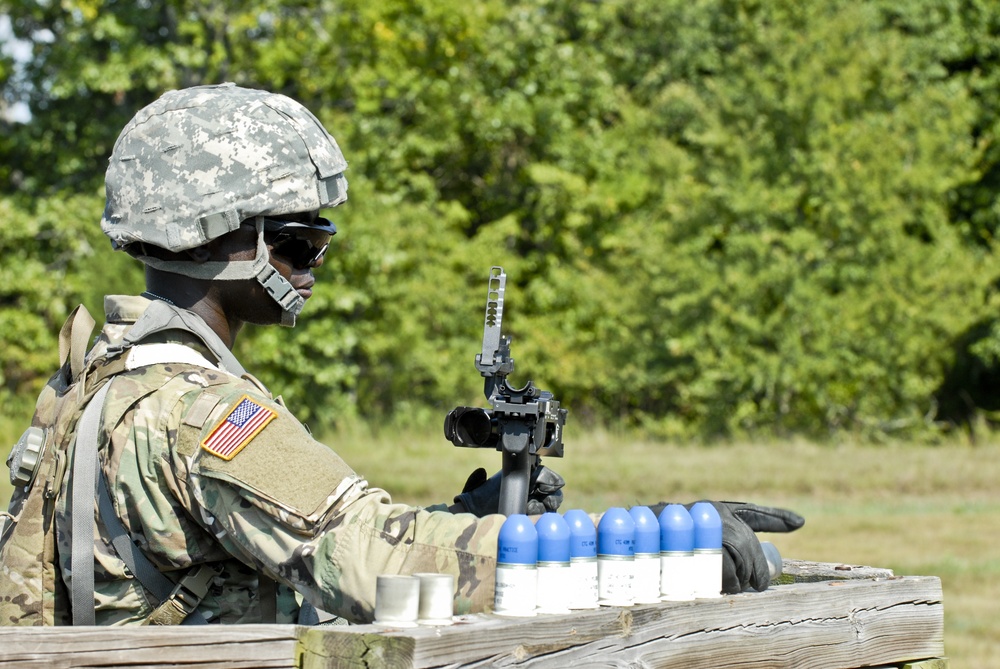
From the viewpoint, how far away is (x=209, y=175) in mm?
3152

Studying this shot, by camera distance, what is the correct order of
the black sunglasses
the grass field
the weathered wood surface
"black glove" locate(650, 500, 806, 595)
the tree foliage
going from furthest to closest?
the tree foliage < the grass field < the black sunglasses < "black glove" locate(650, 500, 806, 595) < the weathered wood surface

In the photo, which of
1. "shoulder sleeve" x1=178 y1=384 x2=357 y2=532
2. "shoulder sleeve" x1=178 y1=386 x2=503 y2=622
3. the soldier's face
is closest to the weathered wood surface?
"shoulder sleeve" x1=178 y1=386 x2=503 y2=622

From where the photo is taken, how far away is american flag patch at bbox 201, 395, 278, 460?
2650 mm

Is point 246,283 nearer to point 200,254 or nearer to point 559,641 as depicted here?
point 200,254

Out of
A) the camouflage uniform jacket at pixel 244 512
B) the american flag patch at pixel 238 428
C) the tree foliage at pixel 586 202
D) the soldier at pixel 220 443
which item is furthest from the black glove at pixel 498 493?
the tree foliage at pixel 586 202

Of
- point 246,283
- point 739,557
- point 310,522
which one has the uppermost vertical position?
point 246,283

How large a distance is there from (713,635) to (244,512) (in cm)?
110

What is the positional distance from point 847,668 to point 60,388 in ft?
6.88

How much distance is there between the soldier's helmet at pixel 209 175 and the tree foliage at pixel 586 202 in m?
15.7

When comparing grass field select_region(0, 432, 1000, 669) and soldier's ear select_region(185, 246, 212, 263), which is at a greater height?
soldier's ear select_region(185, 246, 212, 263)

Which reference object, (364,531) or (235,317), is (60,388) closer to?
(235,317)

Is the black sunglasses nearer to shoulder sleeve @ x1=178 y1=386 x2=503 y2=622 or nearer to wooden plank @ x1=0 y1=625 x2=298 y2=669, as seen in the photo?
shoulder sleeve @ x1=178 y1=386 x2=503 y2=622

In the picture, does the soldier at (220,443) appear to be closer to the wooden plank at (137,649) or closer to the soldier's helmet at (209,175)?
the soldier's helmet at (209,175)

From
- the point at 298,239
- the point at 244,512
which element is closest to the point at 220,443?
the point at 244,512
